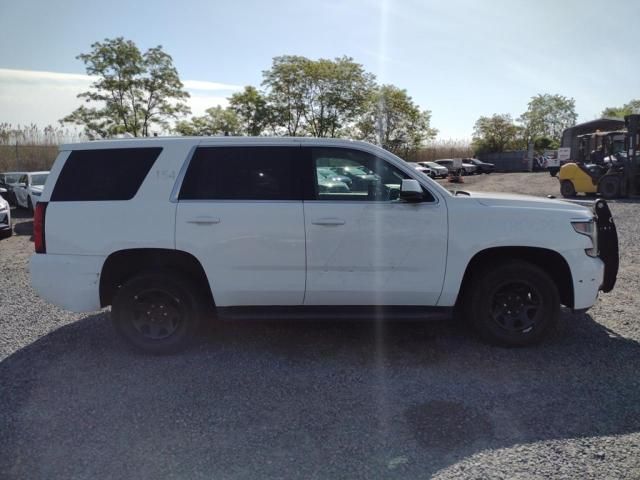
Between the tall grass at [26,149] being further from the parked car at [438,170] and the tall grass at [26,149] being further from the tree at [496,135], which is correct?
the tree at [496,135]

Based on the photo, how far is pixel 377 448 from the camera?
307 cm

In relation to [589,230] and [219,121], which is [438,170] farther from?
[589,230]

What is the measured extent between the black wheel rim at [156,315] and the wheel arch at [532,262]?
2.68 meters

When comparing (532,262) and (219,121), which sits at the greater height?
(219,121)

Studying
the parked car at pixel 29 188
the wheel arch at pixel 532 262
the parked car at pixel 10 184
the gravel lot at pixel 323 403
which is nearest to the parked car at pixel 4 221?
the parked car at pixel 29 188

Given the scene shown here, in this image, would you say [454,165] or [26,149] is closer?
[26,149]

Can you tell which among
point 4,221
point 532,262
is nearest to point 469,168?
point 4,221

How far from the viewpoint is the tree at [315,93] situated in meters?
35.4

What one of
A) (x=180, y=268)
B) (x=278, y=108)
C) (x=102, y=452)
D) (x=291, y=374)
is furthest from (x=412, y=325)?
(x=278, y=108)

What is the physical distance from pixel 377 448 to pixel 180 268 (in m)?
2.45

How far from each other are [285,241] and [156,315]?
142cm

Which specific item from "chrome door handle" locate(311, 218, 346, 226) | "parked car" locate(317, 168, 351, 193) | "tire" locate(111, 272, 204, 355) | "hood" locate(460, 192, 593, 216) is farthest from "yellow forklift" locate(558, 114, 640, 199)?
"tire" locate(111, 272, 204, 355)

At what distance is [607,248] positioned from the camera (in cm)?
477

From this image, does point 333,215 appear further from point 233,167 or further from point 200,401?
point 200,401
